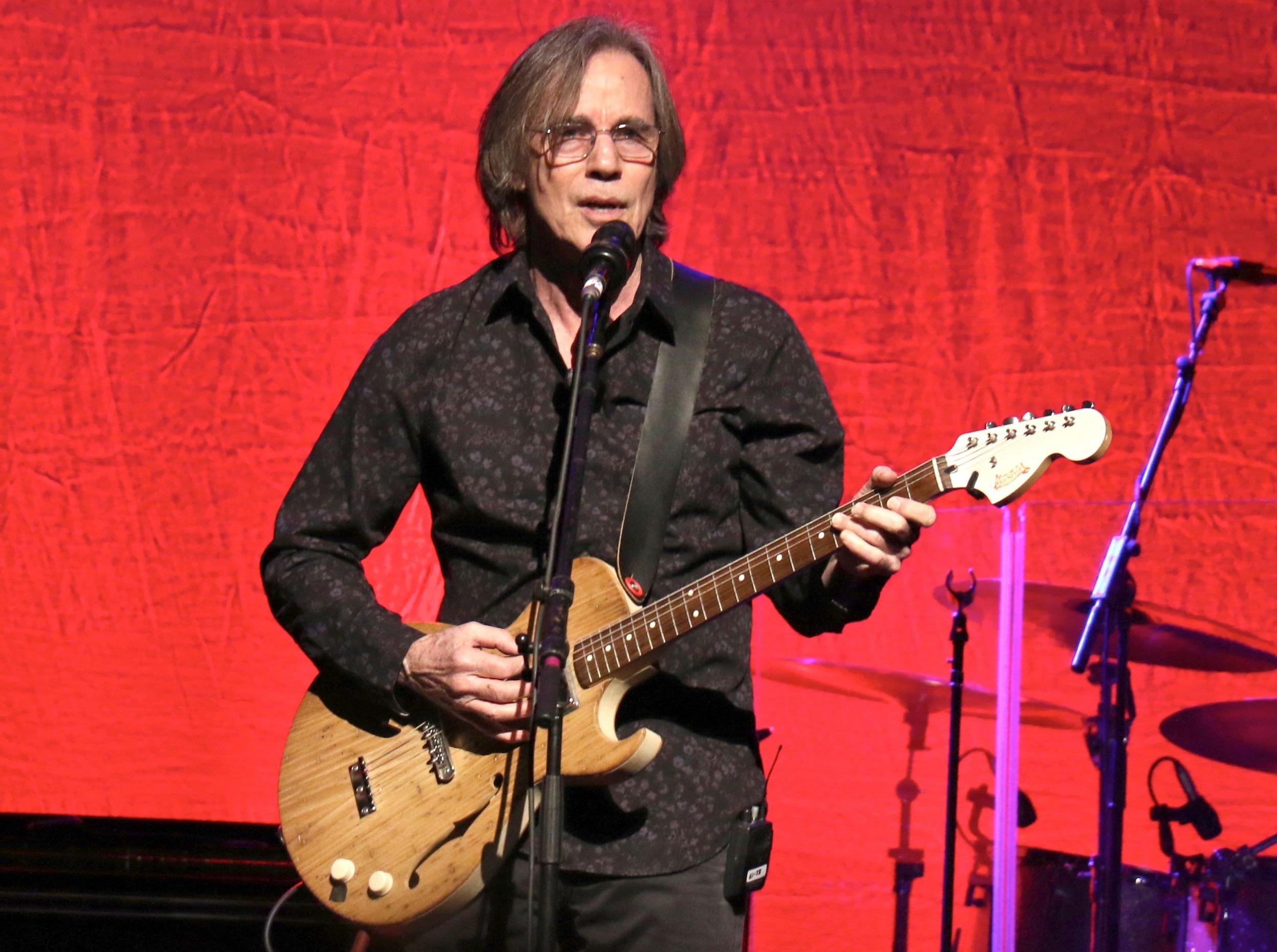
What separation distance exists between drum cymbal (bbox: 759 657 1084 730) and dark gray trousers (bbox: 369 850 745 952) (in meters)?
0.91

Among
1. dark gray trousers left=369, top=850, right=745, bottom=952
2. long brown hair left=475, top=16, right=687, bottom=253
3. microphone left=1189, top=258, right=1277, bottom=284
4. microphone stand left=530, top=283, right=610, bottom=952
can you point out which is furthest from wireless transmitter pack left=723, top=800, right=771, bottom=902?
microphone left=1189, top=258, right=1277, bottom=284

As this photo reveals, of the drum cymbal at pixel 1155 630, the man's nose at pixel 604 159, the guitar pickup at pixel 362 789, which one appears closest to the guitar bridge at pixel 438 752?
the guitar pickup at pixel 362 789

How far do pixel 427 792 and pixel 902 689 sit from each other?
1206mm

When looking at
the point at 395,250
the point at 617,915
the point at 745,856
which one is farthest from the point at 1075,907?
the point at 395,250

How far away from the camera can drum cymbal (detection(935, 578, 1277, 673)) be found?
2.49 metres

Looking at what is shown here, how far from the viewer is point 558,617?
1628 millimetres

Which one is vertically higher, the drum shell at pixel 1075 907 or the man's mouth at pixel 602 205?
the man's mouth at pixel 602 205

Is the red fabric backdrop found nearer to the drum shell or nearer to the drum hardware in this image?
the drum hardware

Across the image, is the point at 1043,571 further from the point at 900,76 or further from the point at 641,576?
the point at 900,76

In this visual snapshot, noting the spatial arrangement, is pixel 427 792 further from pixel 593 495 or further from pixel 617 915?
pixel 593 495

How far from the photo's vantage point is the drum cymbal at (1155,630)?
249cm

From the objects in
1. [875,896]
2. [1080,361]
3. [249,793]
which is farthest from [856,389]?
[249,793]

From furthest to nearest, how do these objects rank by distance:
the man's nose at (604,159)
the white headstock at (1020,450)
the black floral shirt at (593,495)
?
the man's nose at (604,159) < the black floral shirt at (593,495) < the white headstock at (1020,450)

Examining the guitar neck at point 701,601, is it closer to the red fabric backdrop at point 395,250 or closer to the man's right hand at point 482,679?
the man's right hand at point 482,679
